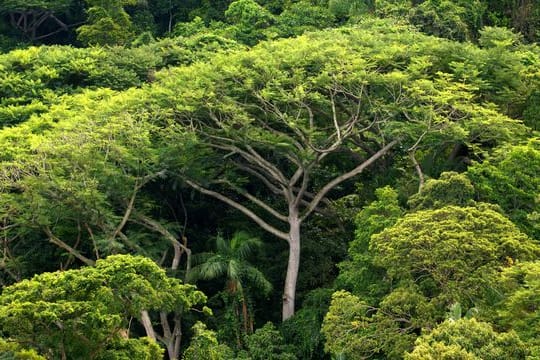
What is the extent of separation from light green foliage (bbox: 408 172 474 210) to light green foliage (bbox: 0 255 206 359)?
646 centimetres

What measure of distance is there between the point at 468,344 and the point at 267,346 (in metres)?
8.74

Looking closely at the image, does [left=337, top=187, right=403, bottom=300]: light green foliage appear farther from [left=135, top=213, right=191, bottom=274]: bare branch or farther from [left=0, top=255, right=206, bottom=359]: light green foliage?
[left=0, top=255, right=206, bottom=359]: light green foliage

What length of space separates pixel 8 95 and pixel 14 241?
8560 millimetres

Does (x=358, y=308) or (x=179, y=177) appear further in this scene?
(x=179, y=177)

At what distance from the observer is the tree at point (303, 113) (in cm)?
2348

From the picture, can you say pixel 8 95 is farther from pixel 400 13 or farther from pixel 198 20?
pixel 400 13

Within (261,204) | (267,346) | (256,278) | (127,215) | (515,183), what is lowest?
(267,346)

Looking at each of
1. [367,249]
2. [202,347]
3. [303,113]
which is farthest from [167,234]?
[202,347]

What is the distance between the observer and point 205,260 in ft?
80.4

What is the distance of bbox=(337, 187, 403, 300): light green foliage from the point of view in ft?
68.6

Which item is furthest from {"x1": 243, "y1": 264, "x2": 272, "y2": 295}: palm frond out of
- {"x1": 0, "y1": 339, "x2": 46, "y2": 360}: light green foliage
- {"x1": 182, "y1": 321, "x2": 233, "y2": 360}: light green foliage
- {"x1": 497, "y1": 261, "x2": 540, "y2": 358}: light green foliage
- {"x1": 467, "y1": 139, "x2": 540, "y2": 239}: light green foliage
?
{"x1": 0, "y1": 339, "x2": 46, "y2": 360}: light green foliage

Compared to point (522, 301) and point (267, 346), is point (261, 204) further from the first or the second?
point (522, 301)

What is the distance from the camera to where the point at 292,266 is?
968 inches

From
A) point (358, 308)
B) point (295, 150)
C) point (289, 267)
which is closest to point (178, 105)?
point (295, 150)
